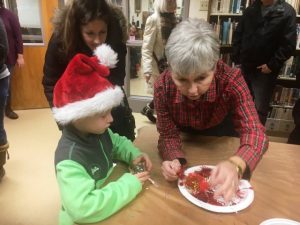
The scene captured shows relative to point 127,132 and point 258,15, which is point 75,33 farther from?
point 258,15

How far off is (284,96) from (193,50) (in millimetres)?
2477

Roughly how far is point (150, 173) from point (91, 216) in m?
0.31

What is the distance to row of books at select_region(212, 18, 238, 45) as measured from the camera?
2.93 m

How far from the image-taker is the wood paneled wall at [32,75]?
3.28 meters

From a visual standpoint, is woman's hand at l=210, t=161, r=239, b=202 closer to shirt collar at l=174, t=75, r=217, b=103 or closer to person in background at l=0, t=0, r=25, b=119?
shirt collar at l=174, t=75, r=217, b=103

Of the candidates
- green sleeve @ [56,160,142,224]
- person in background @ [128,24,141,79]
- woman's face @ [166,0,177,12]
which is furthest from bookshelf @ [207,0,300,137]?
green sleeve @ [56,160,142,224]

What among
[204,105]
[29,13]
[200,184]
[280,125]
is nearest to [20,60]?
[29,13]

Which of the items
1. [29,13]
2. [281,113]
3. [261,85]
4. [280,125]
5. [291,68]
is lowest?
[280,125]

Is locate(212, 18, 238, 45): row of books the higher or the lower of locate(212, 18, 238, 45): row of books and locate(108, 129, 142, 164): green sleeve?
the higher

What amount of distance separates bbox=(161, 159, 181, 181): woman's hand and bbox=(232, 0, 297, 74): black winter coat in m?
1.83

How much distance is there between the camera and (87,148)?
0.95 metres

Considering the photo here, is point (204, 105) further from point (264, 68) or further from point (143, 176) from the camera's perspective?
point (264, 68)

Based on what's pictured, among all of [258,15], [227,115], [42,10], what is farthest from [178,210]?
[42,10]

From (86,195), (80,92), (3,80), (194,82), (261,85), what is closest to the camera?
(86,195)
